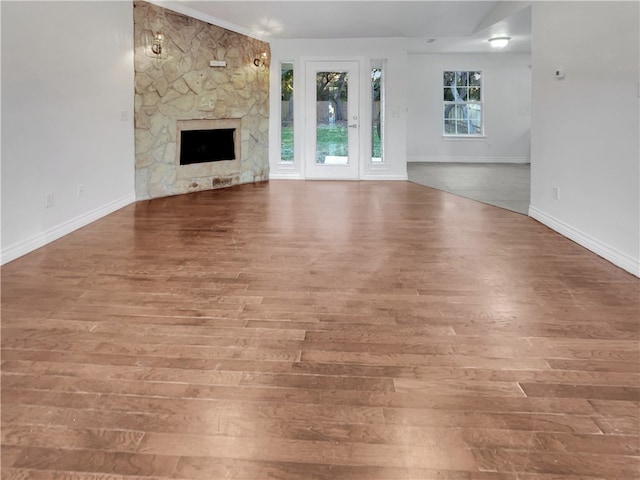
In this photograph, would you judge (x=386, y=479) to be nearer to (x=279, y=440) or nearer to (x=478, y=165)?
(x=279, y=440)

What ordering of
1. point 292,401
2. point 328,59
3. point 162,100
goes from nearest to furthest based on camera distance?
1. point 292,401
2. point 162,100
3. point 328,59

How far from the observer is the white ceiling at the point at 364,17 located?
232 inches

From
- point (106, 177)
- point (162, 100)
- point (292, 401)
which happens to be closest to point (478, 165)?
point (162, 100)

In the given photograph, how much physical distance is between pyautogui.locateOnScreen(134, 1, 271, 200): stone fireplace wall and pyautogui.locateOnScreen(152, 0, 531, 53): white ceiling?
25 centimetres

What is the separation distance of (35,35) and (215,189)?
355cm

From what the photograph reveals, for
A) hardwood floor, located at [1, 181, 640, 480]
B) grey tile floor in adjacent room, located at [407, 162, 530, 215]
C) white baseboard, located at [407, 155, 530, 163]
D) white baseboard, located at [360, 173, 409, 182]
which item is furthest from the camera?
white baseboard, located at [407, 155, 530, 163]

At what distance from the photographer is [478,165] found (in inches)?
423

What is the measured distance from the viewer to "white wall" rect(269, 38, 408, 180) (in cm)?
786

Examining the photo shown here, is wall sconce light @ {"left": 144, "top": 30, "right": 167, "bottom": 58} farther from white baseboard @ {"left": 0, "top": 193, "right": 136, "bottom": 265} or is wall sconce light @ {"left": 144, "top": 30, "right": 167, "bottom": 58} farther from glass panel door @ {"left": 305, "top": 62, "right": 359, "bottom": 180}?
glass panel door @ {"left": 305, "top": 62, "right": 359, "bottom": 180}

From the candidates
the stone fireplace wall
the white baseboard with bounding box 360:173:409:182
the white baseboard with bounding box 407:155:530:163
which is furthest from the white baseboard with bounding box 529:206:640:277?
the white baseboard with bounding box 407:155:530:163

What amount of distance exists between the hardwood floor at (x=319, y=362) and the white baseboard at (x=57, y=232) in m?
0.12

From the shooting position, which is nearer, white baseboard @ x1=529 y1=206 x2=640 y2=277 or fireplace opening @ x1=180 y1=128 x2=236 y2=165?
white baseboard @ x1=529 y1=206 x2=640 y2=277

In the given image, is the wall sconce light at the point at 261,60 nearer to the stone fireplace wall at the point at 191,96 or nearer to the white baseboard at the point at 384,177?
the stone fireplace wall at the point at 191,96

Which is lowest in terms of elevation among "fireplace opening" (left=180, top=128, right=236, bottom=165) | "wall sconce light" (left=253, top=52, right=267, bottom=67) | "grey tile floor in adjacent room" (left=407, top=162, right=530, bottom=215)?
"grey tile floor in adjacent room" (left=407, top=162, right=530, bottom=215)
